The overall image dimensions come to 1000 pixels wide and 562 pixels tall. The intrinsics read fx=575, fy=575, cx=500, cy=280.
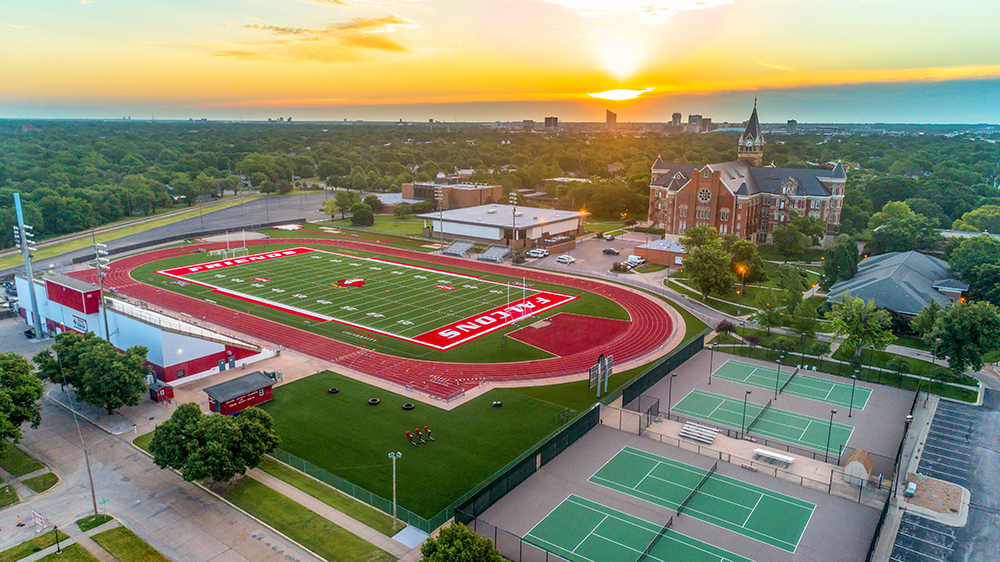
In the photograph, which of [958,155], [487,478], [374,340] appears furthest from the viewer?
[958,155]

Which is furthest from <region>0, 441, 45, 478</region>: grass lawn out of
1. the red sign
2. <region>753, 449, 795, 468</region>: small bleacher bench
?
<region>753, 449, 795, 468</region>: small bleacher bench

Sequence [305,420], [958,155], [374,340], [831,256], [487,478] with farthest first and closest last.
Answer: [958,155] < [831,256] < [374,340] < [305,420] < [487,478]

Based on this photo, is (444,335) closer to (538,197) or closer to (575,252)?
(575,252)

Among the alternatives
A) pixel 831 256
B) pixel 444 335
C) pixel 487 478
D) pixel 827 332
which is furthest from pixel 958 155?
pixel 487 478

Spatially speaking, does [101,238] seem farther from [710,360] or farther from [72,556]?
[710,360]

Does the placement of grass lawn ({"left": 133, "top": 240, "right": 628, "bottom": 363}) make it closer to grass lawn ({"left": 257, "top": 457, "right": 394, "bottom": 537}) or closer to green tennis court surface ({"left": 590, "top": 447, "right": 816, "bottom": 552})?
green tennis court surface ({"left": 590, "top": 447, "right": 816, "bottom": 552})
